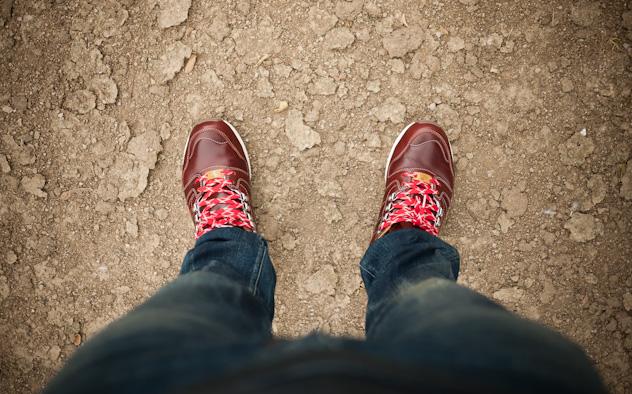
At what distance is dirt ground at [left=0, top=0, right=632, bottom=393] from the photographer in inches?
59.5

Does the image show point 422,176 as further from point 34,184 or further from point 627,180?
point 34,184

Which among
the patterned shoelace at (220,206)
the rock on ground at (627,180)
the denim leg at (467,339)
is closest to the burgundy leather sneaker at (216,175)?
the patterned shoelace at (220,206)

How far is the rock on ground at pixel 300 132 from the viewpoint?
60.3 inches

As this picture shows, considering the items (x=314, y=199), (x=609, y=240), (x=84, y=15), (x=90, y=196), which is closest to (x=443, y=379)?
(x=314, y=199)

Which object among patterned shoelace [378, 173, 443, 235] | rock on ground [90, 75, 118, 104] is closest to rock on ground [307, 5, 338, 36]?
patterned shoelace [378, 173, 443, 235]

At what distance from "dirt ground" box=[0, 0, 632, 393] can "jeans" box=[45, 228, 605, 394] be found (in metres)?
0.49

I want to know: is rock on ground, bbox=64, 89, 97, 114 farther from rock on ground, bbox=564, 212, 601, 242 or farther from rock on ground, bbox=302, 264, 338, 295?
rock on ground, bbox=564, 212, 601, 242

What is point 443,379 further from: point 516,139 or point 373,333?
point 516,139

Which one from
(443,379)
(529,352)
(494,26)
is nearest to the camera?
(443,379)

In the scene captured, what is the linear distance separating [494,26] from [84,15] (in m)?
1.55

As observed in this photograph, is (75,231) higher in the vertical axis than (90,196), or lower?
lower

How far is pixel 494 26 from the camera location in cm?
151

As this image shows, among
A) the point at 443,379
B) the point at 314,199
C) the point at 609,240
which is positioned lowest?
the point at 443,379

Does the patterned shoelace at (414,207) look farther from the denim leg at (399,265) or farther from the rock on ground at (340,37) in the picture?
the rock on ground at (340,37)
